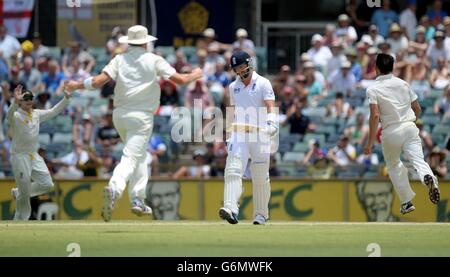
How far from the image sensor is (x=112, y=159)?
80.5 feet

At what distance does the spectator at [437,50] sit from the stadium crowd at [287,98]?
0.8 inches

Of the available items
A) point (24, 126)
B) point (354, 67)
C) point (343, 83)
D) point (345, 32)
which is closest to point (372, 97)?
point (24, 126)

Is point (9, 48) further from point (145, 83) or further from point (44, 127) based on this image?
point (145, 83)

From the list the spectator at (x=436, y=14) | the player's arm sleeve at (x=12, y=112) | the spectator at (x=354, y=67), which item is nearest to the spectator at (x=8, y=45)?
the spectator at (x=354, y=67)

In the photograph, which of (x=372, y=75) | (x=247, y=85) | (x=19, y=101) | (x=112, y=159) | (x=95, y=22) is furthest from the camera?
(x=95, y=22)

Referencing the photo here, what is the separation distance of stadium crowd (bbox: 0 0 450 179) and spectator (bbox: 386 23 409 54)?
0.08 ft

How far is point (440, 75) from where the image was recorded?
87.4 ft

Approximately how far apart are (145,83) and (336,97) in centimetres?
957

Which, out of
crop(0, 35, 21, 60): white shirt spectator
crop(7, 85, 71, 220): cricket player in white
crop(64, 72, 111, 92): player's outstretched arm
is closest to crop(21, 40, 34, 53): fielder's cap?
crop(0, 35, 21, 60): white shirt spectator

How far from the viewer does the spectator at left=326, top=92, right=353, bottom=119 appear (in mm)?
25750

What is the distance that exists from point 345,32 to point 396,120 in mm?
11524

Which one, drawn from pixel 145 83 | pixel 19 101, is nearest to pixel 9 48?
pixel 19 101

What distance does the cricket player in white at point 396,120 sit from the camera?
661 inches

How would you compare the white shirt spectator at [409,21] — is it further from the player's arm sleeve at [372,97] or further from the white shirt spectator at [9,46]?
the player's arm sleeve at [372,97]
